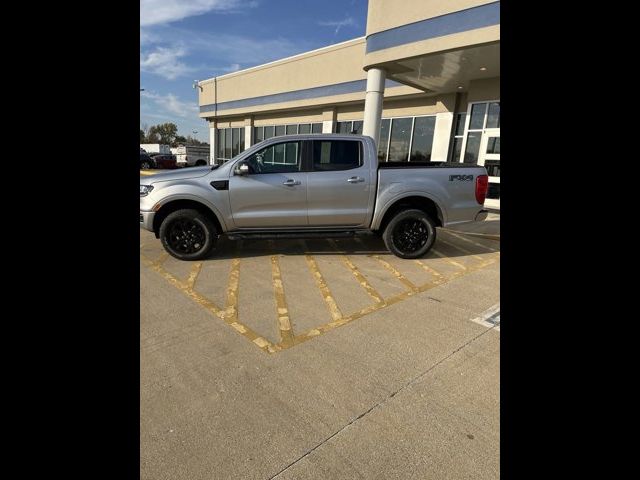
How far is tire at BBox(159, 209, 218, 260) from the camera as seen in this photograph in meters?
5.74

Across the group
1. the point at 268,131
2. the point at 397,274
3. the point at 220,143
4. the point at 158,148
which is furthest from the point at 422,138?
the point at 158,148

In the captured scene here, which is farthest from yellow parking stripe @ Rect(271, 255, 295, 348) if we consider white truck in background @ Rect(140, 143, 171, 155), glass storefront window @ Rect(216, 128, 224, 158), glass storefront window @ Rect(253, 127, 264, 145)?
white truck in background @ Rect(140, 143, 171, 155)

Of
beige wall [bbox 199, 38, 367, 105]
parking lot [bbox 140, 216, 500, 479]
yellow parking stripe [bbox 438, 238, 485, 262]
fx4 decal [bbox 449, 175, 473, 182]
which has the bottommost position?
parking lot [bbox 140, 216, 500, 479]

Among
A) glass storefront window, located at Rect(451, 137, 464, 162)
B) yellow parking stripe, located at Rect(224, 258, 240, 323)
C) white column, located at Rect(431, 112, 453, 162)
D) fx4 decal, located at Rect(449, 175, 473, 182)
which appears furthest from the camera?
white column, located at Rect(431, 112, 453, 162)

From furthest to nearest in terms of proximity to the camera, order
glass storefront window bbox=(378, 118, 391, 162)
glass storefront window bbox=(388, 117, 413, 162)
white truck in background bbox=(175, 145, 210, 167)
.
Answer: white truck in background bbox=(175, 145, 210, 167) < glass storefront window bbox=(378, 118, 391, 162) < glass storefront window bbox=(388, 117, 413, 162)

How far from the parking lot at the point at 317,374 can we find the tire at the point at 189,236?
16.5 inches

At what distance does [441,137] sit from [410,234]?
9645mm

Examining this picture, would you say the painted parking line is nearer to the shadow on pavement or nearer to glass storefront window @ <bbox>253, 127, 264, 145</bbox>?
the shadow on pavement

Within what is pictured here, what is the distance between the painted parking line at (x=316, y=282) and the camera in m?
3.75

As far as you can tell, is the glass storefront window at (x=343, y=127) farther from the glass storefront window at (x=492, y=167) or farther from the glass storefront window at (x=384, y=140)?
the glass storefront window at (x=492, y=167)

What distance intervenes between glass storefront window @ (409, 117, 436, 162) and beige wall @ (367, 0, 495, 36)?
17.3 ft

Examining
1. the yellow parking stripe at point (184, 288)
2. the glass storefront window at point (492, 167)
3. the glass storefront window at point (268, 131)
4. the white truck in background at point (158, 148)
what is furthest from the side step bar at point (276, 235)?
the white truck in background at point (158, 148)
